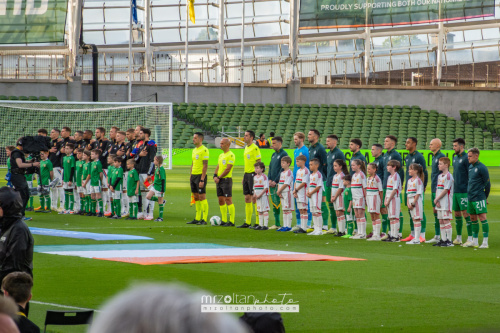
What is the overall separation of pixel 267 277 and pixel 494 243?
6.14 metres

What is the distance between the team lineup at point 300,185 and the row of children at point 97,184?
25 mm

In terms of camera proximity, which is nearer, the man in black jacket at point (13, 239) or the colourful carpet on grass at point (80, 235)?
the man in black jacket at point (13, 239)

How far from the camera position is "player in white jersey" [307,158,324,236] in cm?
1567

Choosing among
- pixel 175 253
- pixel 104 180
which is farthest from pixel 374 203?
pixel 104 180

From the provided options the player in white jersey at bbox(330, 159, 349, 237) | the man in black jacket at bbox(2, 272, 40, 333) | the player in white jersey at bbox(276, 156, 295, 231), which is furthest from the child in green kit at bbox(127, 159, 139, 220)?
the man in black jacket at bbox(2, 272, 40, 333)

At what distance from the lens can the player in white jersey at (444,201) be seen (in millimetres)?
13773

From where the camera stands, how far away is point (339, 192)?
1541 centimetres

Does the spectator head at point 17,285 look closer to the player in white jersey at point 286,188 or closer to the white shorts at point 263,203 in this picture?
the player in white jersey at point 286,188

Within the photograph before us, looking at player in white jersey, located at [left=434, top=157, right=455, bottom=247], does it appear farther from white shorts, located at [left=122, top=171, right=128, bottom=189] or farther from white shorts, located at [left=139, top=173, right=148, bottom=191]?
white shorts, located at [left=122, top=171, right=128, bottom=189]

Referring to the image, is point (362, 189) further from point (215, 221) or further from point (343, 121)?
point (343, 121)

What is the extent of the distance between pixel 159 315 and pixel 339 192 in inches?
546

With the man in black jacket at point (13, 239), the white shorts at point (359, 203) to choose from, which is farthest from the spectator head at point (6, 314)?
the white shorts at point (359, 203)

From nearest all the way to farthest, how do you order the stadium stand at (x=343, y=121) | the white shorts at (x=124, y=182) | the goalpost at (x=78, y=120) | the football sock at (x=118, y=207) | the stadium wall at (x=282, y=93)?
the white shorts at (x=124, y=182) < the football sock at (x=118, y=207) < the goalpost at (x=78, y=120) < the stadium wall at (x=282, y=93) < the stadium stand at (x=343, y=121)

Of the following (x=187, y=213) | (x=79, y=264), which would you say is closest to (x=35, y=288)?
(x=79, y=264)
